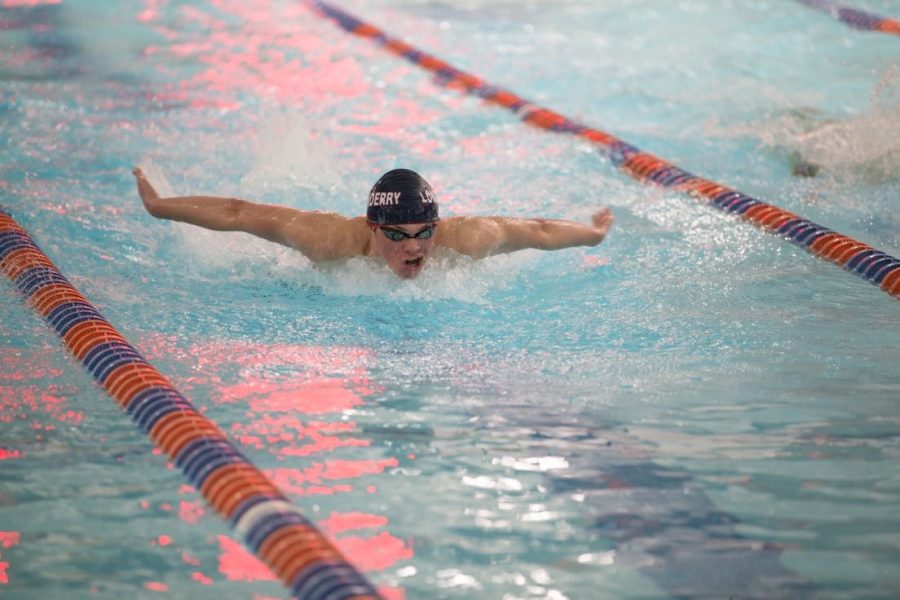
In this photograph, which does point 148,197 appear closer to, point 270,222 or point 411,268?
point 270,222

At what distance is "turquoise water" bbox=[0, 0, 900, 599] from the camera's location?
264 centimetres

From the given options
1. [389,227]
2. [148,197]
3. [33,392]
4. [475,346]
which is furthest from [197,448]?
[148,197]

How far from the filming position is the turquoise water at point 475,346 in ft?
8.66

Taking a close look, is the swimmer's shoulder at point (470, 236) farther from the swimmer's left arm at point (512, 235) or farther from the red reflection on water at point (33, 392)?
the red reflection on water at point (33, 392)

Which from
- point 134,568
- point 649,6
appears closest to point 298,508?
point 134,568

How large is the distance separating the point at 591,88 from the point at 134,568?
6.10m

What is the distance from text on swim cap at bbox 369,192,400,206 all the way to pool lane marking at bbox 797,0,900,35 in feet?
20.6

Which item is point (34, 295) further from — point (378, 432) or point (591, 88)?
point (591, 88)

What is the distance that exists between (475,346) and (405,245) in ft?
1.60

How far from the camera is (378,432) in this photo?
127 inches

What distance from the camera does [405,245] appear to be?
13.6 ft

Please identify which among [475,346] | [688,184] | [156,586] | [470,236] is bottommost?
[156,586]

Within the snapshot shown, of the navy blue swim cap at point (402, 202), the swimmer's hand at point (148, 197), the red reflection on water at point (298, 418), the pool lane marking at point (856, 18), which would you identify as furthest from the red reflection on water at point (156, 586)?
the pool lane marking at point (856, 18)

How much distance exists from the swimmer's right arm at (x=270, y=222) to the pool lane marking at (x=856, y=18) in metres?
6.28
